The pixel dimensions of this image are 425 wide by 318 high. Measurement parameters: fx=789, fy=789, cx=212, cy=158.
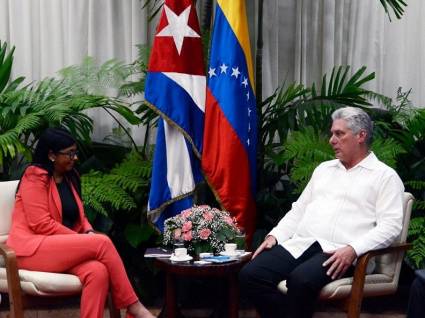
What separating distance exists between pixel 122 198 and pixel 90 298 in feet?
3.16

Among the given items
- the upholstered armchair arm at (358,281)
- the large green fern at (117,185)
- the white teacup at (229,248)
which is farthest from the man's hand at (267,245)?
the large green fern at (117,185)

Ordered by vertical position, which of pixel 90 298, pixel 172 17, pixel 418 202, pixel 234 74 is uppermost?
pixel 172 17

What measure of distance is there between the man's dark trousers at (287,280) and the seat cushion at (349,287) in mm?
29

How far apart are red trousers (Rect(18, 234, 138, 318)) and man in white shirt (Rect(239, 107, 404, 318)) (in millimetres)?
625

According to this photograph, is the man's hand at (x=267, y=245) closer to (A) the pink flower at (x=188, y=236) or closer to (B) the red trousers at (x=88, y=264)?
(A) the pink flower at (x=188, y=236)

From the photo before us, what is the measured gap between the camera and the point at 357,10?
568 cm

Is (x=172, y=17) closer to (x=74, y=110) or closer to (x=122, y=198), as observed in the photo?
(x=74, y=110)

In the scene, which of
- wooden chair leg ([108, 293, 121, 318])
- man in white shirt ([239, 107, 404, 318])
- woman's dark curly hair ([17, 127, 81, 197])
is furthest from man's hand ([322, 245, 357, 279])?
woman's dark curly hair ([17, 127, 81, 197])

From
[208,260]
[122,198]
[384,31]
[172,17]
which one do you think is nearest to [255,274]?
[208,260]

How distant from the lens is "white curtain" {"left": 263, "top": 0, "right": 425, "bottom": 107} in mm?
5668

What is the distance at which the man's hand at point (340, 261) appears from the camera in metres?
3.63

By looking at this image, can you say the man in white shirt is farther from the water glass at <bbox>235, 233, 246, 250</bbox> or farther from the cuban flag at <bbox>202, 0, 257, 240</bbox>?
the cuban flag at <bbox>202, 0, 257, 240</bbox>

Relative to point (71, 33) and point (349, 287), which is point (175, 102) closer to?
point (71, 33)

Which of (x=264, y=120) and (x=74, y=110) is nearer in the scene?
(x=74, y=110)
